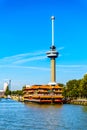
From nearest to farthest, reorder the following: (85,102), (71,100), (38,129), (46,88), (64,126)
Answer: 1. (38,129)
2. (64,126)
3. (85,102)
4. (46,88)
5. (71,100)

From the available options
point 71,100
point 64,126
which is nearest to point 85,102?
point 71,100

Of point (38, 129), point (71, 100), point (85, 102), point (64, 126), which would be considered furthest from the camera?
point (71, 100)

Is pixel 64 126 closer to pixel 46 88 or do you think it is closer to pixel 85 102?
pixel 85 102

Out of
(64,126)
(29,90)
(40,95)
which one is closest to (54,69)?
(29,90)

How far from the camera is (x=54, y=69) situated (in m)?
199

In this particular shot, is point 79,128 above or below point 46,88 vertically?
below

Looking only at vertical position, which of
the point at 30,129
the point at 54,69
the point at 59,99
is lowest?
the point at 30,129

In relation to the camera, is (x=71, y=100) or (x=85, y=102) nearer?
(x=85, y=102)

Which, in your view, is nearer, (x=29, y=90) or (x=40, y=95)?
(x=40, y=95)

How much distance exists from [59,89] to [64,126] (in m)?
112

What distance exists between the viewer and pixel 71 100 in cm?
19338

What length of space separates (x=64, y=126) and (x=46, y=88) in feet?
363

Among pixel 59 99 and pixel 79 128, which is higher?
pixel 59 99

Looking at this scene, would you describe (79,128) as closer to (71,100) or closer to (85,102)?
(85,102)
